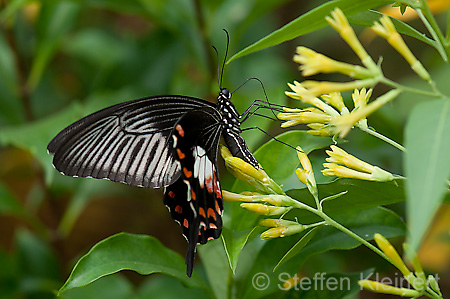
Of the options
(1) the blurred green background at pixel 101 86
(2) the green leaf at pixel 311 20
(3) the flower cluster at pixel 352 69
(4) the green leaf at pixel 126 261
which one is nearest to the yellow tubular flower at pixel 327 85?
(3) the flower cluster at pixel 352 69

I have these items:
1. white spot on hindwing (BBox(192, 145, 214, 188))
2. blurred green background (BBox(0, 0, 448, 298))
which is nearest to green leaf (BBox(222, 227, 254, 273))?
white spot on hindwing (BBox(192, 145, 214, 188))

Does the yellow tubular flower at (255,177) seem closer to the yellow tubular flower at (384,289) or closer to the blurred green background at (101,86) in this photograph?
the yellow tubular flower at (384,289)

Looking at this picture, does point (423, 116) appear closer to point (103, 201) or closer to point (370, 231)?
point (370, 231)

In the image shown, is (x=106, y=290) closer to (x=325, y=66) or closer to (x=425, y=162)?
(x=325, y=66)

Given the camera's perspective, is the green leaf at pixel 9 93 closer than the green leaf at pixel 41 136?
No

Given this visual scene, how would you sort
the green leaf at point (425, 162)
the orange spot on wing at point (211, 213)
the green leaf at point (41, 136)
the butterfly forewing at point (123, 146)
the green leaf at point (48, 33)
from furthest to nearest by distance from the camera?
the green leaf at point (48, 33)
the green leaf at point (41, 136)
the butterfly forewing at point (123, 146)
the orange spot on wing at point (211, 213)
the green leaf at point (425, 162)

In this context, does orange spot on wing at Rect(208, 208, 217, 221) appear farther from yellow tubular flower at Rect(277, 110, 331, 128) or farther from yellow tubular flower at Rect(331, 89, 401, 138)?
yellow tubular flower at Rect(331, 89, 401, 138)
